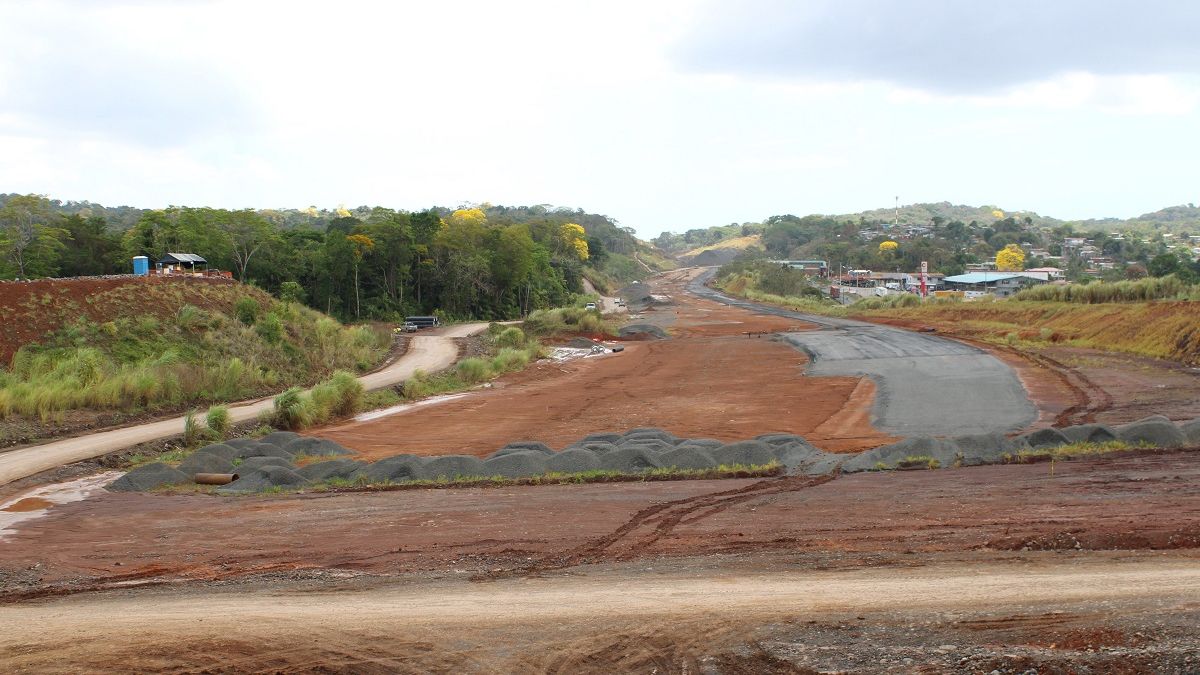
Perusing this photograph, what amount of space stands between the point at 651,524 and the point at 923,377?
76.8ft

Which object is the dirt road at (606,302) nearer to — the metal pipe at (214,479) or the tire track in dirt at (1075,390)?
the tire track in dirt at (1075,390)

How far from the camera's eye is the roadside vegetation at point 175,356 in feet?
94.2

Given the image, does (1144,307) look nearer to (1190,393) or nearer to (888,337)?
(888,337)

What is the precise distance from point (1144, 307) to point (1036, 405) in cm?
1992

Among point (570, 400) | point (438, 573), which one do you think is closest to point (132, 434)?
point (570, 400)

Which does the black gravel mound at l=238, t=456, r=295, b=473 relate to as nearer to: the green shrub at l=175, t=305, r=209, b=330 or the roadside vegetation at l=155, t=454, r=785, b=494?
the roadside vegetation at l=155, t=454, r=785, b=494

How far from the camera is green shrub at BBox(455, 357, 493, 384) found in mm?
40594

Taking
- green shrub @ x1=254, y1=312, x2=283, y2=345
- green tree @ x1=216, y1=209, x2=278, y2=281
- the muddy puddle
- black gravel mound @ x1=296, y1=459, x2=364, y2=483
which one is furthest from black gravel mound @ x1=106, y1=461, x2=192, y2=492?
green tree @ x1=216, y1=209, x2=278, y2=281

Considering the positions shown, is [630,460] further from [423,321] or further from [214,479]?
[423,321]

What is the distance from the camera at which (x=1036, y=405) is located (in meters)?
26.4

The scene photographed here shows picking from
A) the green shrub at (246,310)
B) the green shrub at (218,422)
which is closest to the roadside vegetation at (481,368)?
the green shrub at (246,310)

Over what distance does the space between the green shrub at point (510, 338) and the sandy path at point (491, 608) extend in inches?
1648

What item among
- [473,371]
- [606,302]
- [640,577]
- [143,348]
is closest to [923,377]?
[473,371]

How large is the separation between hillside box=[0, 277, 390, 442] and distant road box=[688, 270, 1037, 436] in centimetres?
2250
